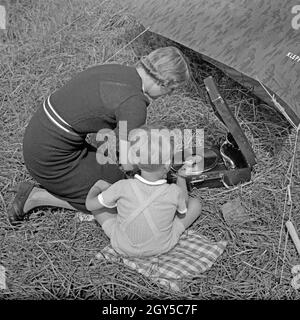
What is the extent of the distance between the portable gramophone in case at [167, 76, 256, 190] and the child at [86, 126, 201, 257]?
0.98 feet

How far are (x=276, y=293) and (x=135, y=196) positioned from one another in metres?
0.65

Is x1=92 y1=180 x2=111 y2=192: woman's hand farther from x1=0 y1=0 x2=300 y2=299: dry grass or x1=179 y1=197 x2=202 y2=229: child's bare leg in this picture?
x1=179 y1=197 x2=202 y2=229: child's bare leg

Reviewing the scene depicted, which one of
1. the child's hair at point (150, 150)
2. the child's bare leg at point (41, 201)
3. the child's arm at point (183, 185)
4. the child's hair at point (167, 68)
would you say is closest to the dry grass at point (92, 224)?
the child's bare leg at point (41, 201)

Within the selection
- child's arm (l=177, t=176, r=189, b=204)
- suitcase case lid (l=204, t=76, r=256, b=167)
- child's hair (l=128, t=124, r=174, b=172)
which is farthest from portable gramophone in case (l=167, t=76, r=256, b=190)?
child's hair (l=128, t=124, r=174, b=172)

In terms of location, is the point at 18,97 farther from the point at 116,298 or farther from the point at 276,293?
the point at 276,293

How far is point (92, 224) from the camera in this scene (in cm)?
246

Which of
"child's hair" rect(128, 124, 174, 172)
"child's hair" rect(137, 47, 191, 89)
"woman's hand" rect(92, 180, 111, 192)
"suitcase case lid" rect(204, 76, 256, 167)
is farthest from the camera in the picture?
"suitcase case lid" rect(204, 76, 256, 167)

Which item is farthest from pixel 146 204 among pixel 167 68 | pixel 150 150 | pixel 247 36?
pixel 247 36

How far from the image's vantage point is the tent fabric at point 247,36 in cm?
243

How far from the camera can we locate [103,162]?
8.23ft

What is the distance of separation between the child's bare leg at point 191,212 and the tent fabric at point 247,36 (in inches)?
20.7

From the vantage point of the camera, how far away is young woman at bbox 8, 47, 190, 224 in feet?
7.13

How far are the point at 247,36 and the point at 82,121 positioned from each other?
879mm

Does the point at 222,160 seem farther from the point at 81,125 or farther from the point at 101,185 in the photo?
the point at 81,125
